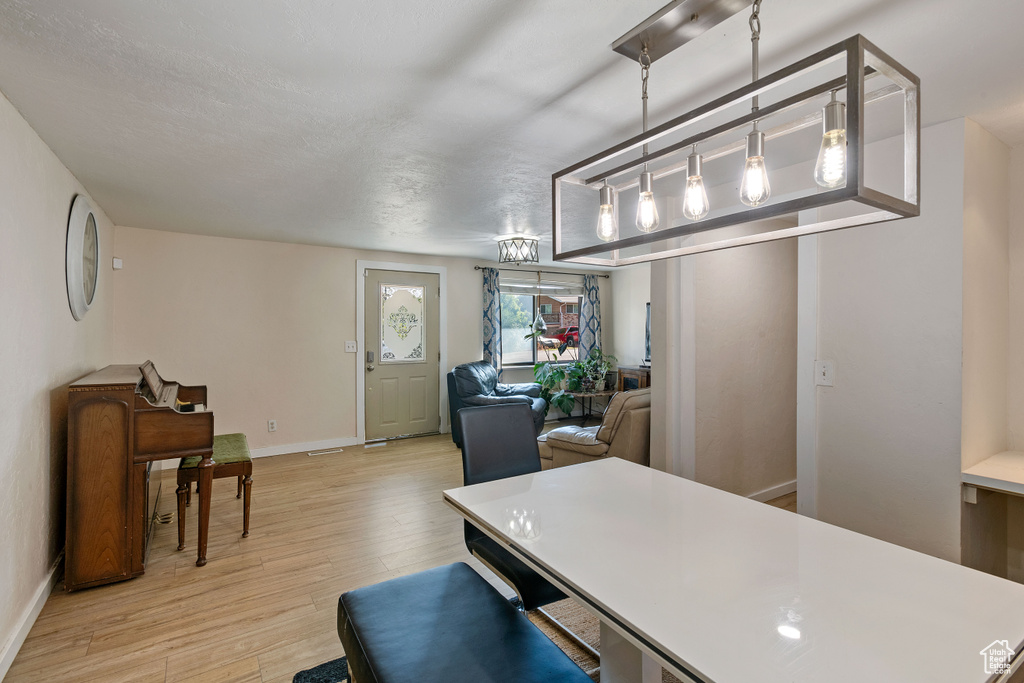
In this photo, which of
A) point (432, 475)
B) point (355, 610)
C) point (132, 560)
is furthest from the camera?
point (432, 475)

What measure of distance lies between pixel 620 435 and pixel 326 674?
7.50 ft

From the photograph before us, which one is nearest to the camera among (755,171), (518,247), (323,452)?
(755,171)

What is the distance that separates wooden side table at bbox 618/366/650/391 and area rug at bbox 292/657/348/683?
5257 millimetres

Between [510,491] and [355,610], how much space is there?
24.2 inches

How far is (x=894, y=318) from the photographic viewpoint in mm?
2371

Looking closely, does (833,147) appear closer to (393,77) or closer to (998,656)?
(998,656)

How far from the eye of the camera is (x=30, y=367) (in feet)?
7.30

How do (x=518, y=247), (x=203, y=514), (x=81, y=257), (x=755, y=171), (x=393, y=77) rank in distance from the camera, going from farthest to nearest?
(x=518, y=247), (x=81, y=257), (x=203, y=514), (x=393, y=77), (x=755, y=171)

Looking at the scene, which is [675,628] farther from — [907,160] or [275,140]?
[275,140]

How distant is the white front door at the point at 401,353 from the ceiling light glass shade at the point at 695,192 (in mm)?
4830

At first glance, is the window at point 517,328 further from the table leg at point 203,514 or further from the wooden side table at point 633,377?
the table leg at point 203,514

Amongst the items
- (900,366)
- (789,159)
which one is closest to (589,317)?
(789,159)

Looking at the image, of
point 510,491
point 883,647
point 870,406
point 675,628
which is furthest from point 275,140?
point 870,406

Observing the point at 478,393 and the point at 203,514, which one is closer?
the point at 203,514
